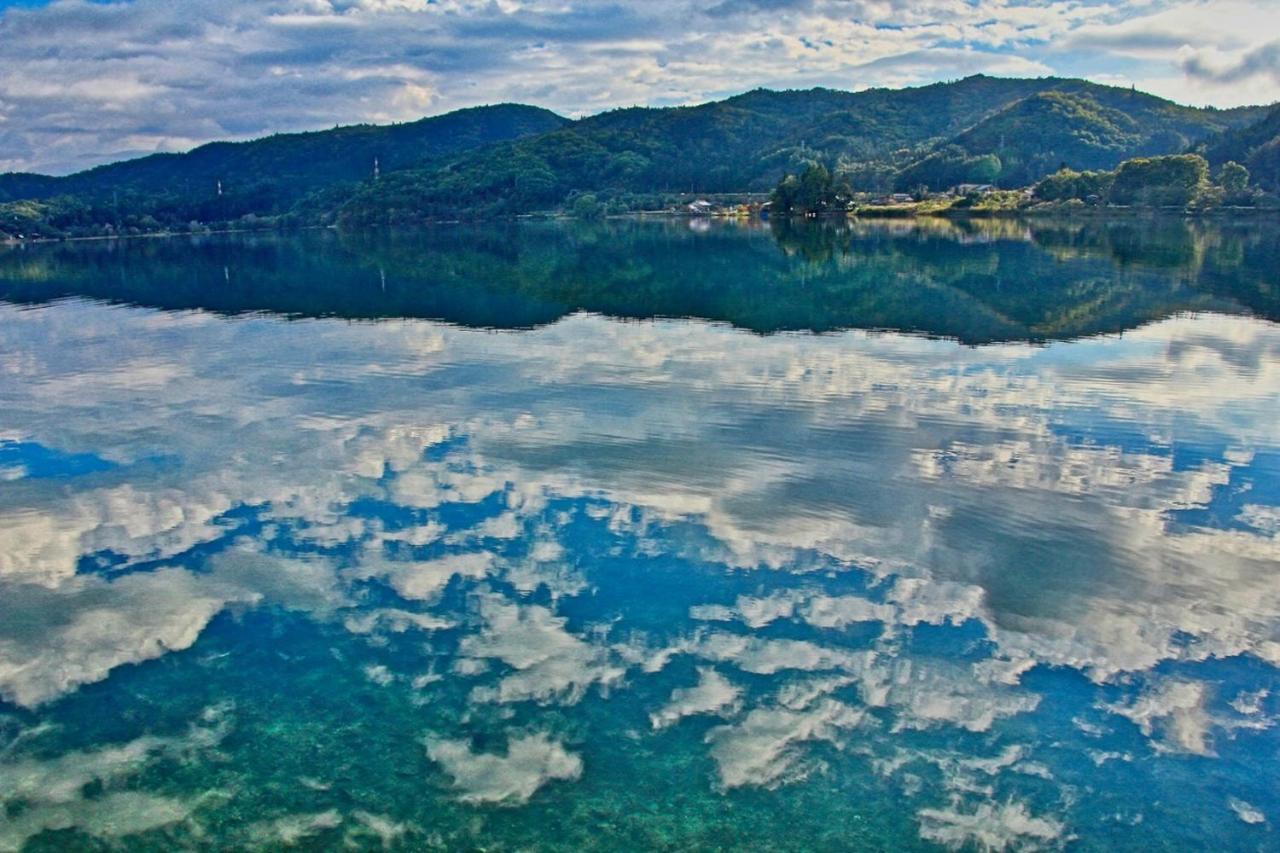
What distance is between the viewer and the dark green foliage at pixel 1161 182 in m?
122

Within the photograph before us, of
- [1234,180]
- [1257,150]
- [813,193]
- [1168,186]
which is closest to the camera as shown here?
[1168,186]

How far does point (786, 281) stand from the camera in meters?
51.3

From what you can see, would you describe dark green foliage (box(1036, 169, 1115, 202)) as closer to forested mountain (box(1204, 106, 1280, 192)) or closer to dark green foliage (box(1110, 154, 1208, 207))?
dark green foliage (box(1110, 154, 1208, 207))

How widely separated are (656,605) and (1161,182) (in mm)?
138328

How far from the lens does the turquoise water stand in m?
8.54

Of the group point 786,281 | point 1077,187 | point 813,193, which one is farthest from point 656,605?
point 1077,187

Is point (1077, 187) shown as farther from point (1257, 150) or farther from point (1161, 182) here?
point (1257, 150)

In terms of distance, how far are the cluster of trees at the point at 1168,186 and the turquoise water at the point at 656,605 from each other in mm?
110664

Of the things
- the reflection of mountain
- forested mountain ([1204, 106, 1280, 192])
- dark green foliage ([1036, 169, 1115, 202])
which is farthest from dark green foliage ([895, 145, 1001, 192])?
the reflection of mountain

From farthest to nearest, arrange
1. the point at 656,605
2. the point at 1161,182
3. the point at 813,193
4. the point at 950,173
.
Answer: the point at 950,173
the point at 813,193
the point at 1161,182
the point at 656,605

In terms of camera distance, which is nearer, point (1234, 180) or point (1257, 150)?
point (1234, 180)

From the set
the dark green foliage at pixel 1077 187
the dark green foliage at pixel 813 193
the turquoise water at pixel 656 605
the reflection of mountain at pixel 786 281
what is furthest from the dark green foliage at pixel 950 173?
the turquoise water at pixel 656 605

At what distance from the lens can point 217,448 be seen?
819 inches

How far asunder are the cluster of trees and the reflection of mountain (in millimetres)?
31307
